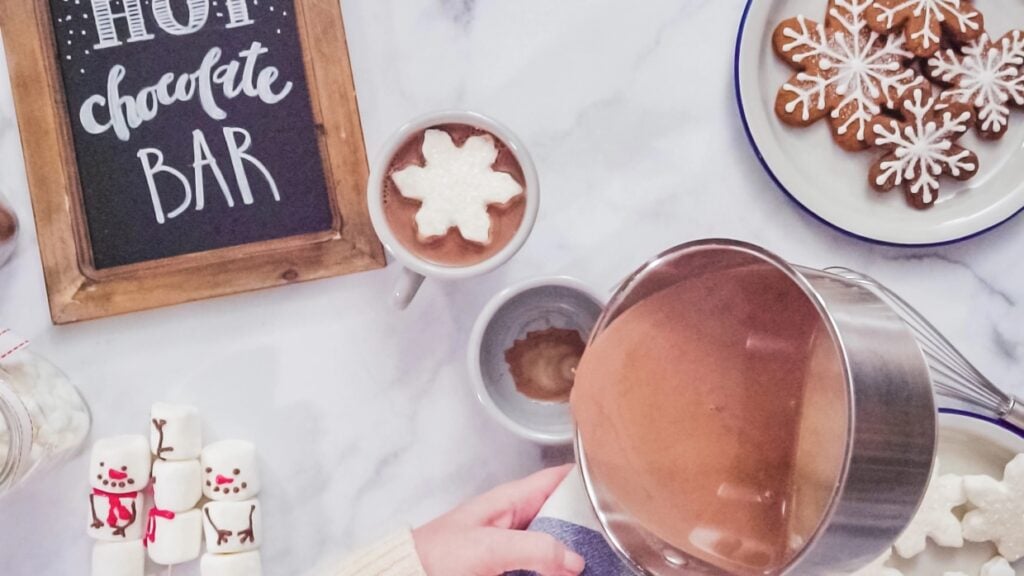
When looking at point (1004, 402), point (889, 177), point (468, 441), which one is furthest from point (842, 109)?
point (468, 441)

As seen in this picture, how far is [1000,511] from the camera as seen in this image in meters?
0.77

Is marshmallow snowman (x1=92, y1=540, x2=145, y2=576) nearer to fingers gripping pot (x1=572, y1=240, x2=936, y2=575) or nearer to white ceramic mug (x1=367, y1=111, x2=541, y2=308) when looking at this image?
white ceramic mug (x1=367, y1=111, x2=541, y2=308)

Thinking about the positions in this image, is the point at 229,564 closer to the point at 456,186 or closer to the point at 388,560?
the point at 388,560

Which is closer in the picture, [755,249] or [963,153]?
[755,249]

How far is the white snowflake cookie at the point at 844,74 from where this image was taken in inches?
31.5

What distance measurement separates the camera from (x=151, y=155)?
84cm

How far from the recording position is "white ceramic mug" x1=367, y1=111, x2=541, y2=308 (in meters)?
0.75

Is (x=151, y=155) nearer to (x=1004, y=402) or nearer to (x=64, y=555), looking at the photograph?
(x=64, y=555)

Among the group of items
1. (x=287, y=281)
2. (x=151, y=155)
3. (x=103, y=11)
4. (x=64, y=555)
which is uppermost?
(x=103, y=11)

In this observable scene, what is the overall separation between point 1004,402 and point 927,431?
1.13 ft

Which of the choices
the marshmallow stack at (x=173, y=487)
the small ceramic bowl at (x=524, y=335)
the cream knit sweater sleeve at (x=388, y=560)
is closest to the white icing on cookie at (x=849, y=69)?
the small ceramic bowl at (x=524, y=335)

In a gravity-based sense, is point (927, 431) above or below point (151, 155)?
below

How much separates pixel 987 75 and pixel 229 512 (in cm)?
75

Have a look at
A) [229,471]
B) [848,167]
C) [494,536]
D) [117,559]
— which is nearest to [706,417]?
[494,536]
